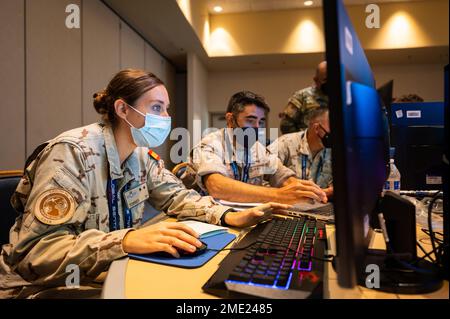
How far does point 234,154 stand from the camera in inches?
66.3

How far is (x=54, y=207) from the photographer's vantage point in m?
0.71

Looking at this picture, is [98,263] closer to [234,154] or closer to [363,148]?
[363,148]

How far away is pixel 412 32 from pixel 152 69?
3936 mm

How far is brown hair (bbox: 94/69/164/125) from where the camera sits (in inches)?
43.4

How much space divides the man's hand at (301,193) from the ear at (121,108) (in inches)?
26.0

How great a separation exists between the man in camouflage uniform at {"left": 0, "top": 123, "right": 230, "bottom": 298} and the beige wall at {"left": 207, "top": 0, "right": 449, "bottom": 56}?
4064mm

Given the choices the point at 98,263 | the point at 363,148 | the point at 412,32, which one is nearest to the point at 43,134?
the point at 98,263

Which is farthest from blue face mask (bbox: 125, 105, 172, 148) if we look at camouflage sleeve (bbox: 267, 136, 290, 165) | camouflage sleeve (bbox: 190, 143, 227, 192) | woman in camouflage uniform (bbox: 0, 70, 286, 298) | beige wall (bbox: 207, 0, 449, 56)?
beige wall (bbox: 207, 0, 449, 56)

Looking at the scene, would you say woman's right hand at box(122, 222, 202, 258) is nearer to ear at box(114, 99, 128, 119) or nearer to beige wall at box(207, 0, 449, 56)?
ear at box(114, 99, 128, 119)

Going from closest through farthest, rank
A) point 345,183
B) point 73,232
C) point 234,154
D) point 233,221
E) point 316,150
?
1. point 345,183
2. point 73,232
3. point 233,221
4. point 234,154
5. point 316,150

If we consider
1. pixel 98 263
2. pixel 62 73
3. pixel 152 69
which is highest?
pixel 152 69

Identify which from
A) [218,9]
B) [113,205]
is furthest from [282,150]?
[218,9]

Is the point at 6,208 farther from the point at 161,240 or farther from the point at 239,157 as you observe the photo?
the point at 239,157
